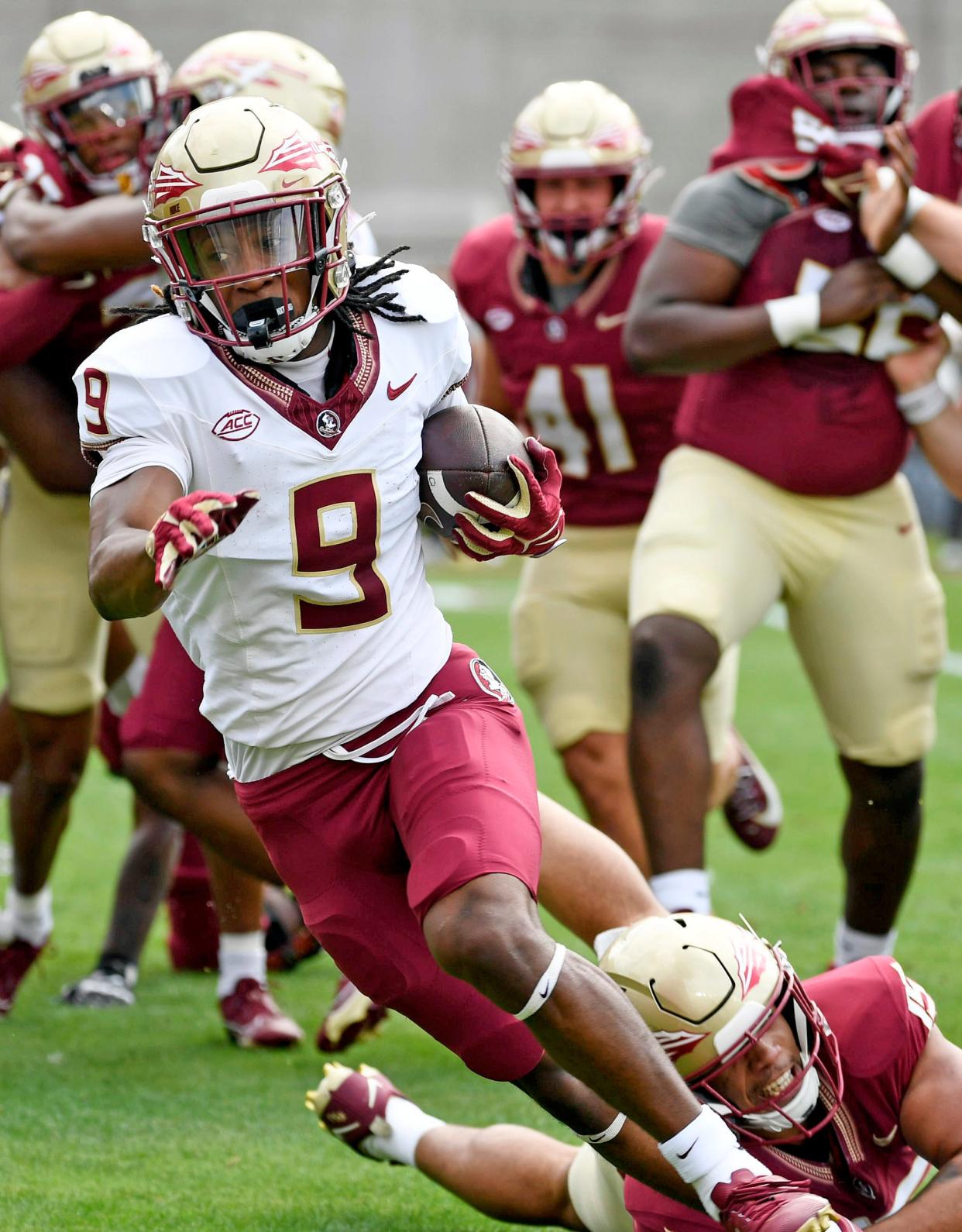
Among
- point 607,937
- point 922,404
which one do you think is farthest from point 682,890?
point 922,404

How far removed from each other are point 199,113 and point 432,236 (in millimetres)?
18106

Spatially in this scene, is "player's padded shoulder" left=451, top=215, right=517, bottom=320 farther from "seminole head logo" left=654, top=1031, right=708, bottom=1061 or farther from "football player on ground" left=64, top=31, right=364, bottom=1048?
"seminole head logo" left=654, top=1031, right=708, bottom=1061

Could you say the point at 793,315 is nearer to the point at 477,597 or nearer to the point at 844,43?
the point at 844,43

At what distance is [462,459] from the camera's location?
3076 mm

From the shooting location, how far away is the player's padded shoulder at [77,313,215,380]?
2884 mm

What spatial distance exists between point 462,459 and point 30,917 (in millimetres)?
2313

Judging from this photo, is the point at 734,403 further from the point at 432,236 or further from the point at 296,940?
the point at 432,236

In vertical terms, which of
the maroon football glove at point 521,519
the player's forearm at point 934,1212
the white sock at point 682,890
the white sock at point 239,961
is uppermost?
the maroon football glove at point 521,519

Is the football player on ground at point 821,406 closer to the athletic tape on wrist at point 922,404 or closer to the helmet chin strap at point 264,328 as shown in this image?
the athletic tape on wrist at point 922,404

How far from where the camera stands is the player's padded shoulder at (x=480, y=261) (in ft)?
16.9

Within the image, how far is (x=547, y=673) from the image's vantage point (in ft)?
16.6

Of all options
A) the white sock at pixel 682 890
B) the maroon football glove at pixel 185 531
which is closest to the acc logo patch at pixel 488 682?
the maroon football glove at pixel 185 531

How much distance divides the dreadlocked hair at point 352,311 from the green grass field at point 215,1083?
148 cm

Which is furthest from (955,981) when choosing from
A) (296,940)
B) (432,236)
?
(432,236)
